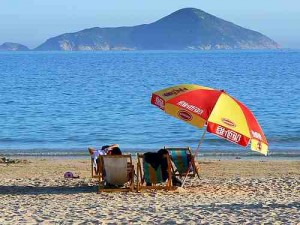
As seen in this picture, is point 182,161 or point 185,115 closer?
point 185,115

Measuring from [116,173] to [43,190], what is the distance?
155 cm

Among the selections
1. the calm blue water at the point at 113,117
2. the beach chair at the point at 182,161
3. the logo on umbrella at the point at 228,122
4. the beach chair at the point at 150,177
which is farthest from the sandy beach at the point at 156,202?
the calm blue water at the point at 113,117

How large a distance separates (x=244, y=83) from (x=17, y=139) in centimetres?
3984

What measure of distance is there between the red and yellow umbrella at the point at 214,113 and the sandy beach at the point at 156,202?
38.0 inches

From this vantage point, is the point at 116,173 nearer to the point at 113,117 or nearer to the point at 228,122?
the point at 228,122

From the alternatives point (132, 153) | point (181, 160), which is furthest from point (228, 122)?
point (132, 153)

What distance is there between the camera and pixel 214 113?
11.0m

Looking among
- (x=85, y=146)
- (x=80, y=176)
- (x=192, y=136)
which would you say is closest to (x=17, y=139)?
(x=85, y=146)

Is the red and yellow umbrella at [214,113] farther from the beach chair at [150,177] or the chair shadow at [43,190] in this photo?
the chair shadow at [43,190]

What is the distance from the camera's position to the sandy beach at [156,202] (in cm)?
916

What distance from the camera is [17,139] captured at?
25.8 metres

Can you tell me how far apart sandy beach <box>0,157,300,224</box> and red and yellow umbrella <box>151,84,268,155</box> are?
3.16ft

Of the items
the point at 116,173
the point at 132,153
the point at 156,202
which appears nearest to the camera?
the point at 156,202

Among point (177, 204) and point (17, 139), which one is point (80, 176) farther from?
point (17, 139)
